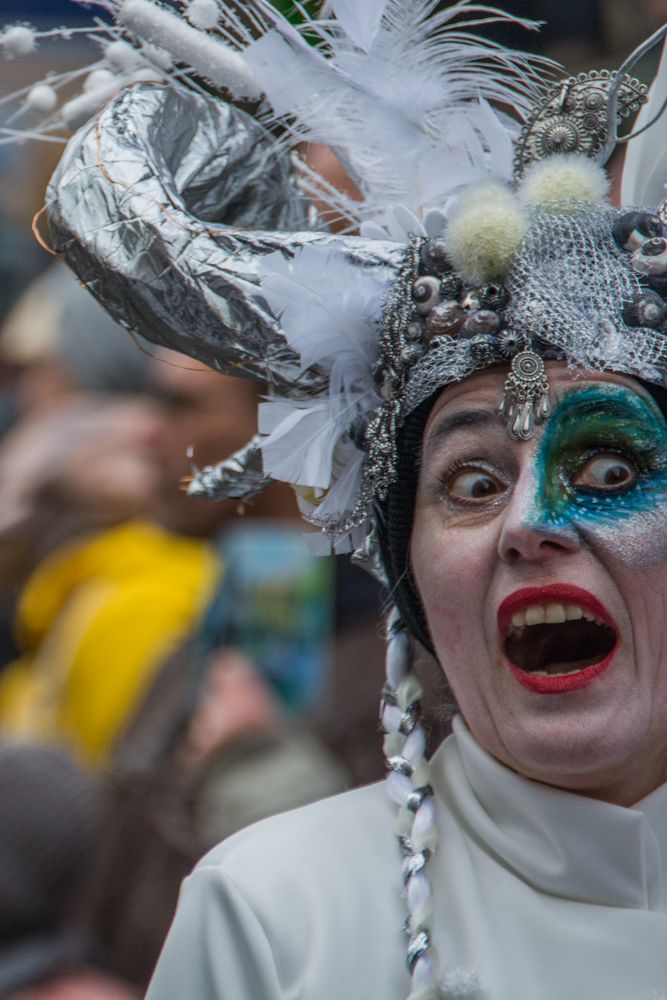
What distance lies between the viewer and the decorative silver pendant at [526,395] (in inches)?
89.0

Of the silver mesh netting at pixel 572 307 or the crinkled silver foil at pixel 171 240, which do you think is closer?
the silver mesh netting at pixel 572 307

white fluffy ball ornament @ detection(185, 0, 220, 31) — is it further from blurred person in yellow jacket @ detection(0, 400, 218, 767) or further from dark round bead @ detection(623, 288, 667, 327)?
blurred person in yellow jacket @ detection(0, 400, 218, 767)

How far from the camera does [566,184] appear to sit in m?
2.38

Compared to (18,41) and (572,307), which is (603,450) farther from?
(18,41)

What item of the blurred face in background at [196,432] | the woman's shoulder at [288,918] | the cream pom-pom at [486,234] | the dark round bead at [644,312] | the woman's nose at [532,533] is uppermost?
the cream pom-pom at [486,234]

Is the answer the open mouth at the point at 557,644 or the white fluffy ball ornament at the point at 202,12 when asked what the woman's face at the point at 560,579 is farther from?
the white fluffy ball ornament at the point at 202,12

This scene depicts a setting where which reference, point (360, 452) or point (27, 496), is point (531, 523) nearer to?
point (360, 452)

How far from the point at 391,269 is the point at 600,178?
0.34 m

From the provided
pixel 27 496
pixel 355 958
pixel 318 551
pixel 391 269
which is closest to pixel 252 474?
pixel 318 551

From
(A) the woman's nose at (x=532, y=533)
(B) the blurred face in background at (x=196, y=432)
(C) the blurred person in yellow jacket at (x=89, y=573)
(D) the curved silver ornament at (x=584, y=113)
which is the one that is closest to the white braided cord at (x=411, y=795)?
(A) the woman's nose at (x=532, y=533)

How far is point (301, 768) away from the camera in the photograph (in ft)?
11.4

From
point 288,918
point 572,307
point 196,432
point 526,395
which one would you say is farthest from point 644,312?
point 196,432

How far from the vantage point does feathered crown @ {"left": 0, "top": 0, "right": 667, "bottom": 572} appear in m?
2.33

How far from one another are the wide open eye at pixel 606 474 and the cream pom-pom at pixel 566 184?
378mm
